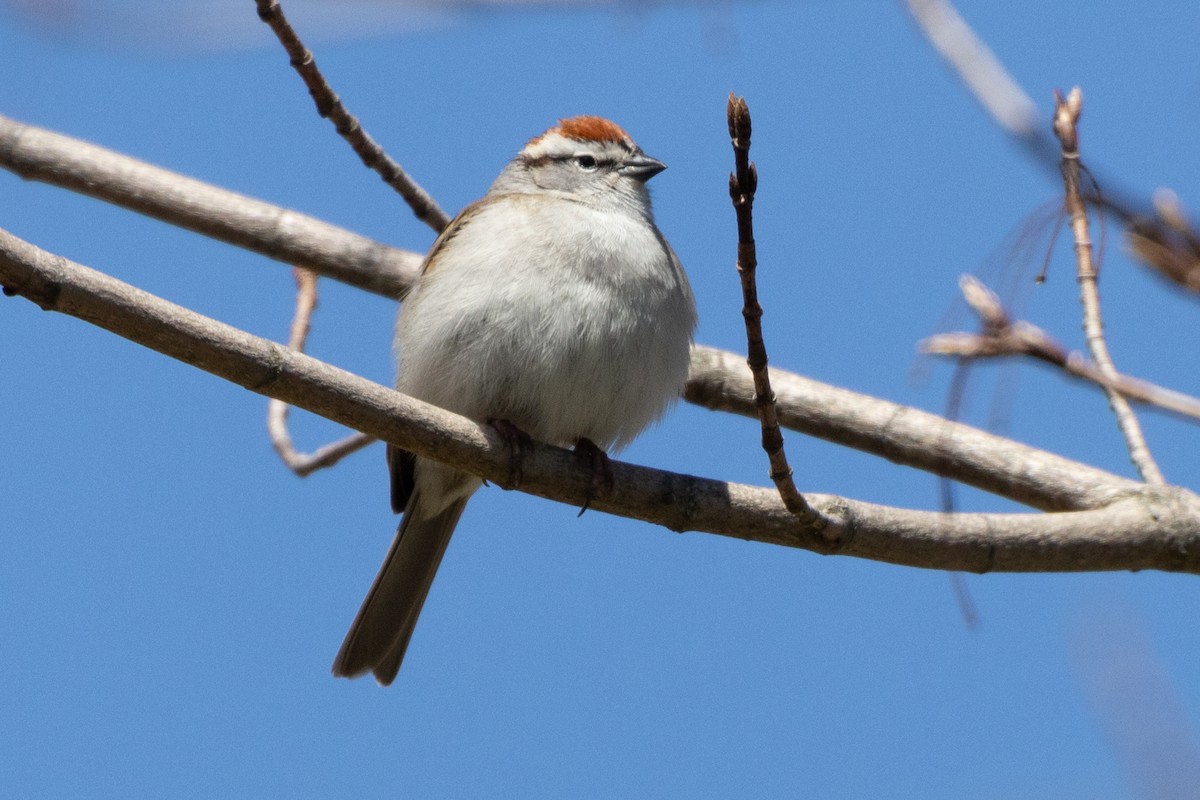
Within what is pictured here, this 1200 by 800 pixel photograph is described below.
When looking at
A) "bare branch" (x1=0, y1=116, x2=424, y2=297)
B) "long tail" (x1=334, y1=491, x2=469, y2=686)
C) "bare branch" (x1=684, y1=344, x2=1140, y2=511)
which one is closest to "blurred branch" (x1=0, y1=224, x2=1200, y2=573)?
"bare branch" (x1=684, y1=344, x2=1140, y2=511)

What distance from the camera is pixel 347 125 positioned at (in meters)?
4.77

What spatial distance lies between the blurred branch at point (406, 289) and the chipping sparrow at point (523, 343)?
1.14ft

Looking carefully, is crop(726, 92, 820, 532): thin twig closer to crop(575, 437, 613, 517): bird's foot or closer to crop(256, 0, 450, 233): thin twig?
crop(575, 437, 613, 517): bird's foot

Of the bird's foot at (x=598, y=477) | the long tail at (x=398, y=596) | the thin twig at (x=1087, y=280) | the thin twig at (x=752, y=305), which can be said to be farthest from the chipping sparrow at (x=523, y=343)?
the thin twig at (x=1087, y=280)

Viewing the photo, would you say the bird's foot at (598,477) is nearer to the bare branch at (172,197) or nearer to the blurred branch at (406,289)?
the blurred branch at (406,289)

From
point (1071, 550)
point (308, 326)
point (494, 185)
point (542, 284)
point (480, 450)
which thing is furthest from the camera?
point (494, 185)

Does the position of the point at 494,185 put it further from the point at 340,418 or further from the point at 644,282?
the point at 340,418

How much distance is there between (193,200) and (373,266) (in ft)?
2.50

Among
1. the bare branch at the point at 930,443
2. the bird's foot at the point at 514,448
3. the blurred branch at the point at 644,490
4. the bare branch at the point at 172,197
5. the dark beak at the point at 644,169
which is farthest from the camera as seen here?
the dark beak at the point at 644,169

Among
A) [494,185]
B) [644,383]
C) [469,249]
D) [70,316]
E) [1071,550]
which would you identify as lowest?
[70,316]

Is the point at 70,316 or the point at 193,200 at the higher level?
the point at 193,200

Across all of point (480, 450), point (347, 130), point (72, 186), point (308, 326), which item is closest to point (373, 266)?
point (308, 326)

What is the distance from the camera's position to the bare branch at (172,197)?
208 inches

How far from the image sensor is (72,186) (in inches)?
210
